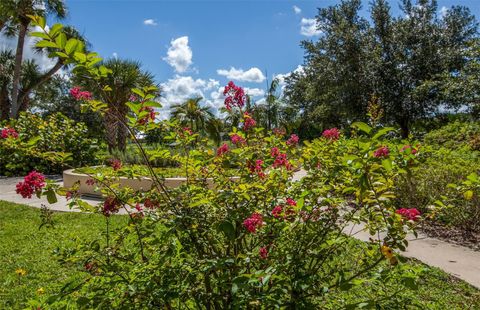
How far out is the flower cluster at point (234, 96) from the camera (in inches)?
93.2

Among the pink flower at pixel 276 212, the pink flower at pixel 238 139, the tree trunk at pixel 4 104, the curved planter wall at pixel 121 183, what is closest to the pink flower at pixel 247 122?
the pink flower at pixel 238 139

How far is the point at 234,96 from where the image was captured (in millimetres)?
2414

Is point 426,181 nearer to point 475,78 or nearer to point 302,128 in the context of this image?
point 475,78

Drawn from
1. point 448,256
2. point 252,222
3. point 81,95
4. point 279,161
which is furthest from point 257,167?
point 448,256

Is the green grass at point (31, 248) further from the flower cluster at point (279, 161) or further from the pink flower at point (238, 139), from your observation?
the flower cluster at point (279, 161)

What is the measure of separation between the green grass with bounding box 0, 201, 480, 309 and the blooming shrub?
31 centimetres

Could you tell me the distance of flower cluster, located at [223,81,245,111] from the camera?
2.37 m

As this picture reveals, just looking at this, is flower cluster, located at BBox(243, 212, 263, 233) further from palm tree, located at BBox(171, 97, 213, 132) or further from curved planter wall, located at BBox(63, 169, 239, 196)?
curved planter wall, located at BBox(63, 169, 239, 196)

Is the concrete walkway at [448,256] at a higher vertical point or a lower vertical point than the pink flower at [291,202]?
lower

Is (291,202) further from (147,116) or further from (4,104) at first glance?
(4,104)

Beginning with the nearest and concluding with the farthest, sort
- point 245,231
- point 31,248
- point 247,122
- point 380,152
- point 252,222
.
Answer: point 380,152 < point 252,222 < point 245,231 < point 247,122 < point 31,248

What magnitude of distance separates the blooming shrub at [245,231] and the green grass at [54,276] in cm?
31

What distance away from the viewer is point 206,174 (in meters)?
2.33

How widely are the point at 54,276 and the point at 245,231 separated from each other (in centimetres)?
284
